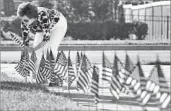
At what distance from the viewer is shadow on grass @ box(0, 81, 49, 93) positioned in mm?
8523

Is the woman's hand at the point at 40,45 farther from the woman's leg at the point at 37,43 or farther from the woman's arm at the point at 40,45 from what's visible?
the woman's leg at the point at 37,43

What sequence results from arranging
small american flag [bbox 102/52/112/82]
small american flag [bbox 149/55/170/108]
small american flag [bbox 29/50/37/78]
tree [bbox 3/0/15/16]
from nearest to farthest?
1. small american flag [bbox 149/55/170/108]
2. small american flag [bbox 102/52/112/82]
3. small american flag [bbox 29/50/37/78]
4. tree [bbox 3/0/15/16]

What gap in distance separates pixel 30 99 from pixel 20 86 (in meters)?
1.53

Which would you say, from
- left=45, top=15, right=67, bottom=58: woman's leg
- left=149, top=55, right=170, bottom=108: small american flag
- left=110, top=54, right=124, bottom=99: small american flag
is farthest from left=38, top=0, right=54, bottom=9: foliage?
left=149, top=55, right=170, bottom=108: small american flag

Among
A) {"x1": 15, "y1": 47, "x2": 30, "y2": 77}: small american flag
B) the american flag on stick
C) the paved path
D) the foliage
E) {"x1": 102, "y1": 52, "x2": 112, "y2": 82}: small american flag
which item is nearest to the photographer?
the paved path

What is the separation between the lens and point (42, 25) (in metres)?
8.73

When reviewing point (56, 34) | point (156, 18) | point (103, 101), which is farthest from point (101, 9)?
point (103, 101)

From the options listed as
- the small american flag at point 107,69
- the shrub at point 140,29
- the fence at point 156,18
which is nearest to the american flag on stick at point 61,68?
the small american flag at point 107,69

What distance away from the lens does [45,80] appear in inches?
366

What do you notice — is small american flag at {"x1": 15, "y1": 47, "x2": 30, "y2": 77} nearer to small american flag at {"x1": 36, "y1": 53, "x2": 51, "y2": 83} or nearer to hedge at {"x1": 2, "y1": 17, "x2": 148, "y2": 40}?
small american flag at {"x1": 36, "y1": 53, "x2": 51, "y2": 83}

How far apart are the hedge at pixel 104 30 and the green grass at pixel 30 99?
15907mm

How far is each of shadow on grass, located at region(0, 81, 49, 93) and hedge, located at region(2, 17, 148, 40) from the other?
51.7 feet

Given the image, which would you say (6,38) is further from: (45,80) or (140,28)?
(45,80)

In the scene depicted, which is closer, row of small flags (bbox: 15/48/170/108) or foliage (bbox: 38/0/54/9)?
row of small flags (bbox: 15/48/170/108)
